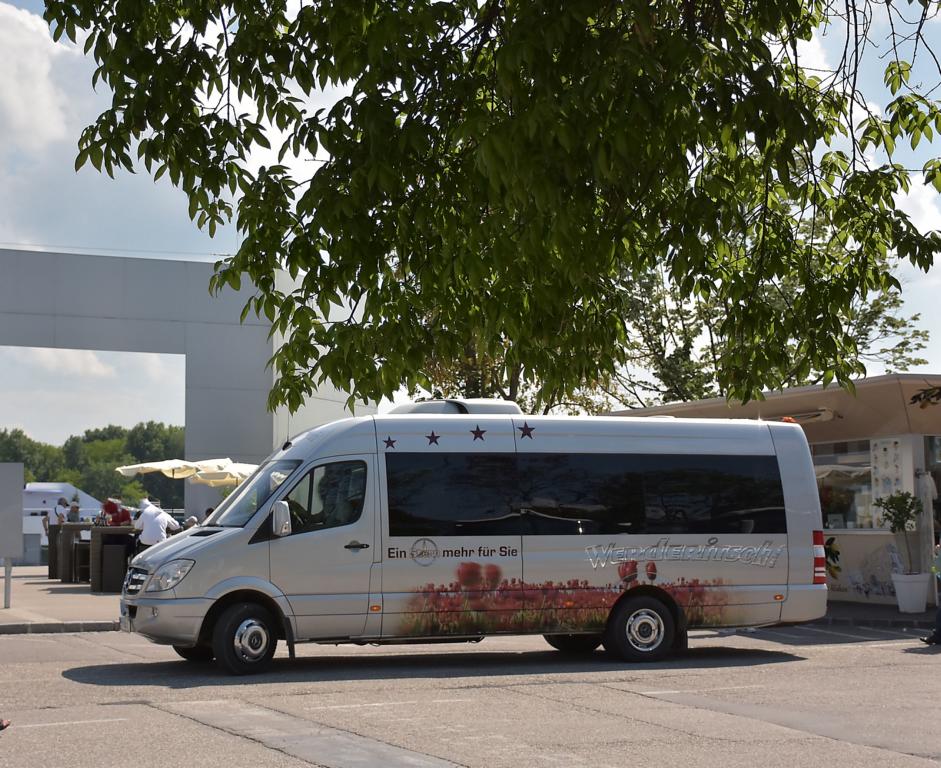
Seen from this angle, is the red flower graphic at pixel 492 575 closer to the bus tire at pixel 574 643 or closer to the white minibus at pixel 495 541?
the white minibus at pixel 495 541

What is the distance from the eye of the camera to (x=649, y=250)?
7.96 m

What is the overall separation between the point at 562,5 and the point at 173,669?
9374mm

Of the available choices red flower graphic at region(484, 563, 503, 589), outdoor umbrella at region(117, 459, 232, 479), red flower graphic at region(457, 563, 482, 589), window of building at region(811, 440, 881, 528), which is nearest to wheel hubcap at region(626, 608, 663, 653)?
red flower graphic at region(484, 563, 503, 589)

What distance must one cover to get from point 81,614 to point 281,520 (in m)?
7.82

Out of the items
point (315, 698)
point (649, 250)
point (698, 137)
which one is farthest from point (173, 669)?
point (698, 137)

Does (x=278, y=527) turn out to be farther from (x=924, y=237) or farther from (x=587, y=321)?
(x=924, y=237)

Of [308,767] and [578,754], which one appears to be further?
[578,754]

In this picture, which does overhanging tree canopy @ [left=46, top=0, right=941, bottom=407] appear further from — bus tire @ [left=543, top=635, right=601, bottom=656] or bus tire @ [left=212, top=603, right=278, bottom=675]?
bus tire @ [left=543, top=635, right=601, bottom=656]

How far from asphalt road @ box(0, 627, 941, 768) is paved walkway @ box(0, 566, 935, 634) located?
2478mm

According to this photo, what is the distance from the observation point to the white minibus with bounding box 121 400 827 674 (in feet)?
45.7

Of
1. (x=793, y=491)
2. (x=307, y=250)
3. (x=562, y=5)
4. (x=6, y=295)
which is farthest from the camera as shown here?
(x=6, y=295)

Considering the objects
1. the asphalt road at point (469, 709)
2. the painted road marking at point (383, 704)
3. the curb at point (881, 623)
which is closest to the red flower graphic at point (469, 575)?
the asphalt road at point (469, 709)

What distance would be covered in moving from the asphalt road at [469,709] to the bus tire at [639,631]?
0.25 metres

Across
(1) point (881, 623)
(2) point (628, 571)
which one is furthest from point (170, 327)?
(2) point (628, 571)
